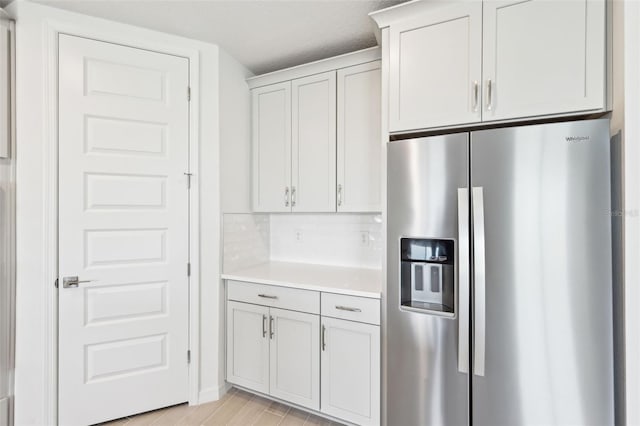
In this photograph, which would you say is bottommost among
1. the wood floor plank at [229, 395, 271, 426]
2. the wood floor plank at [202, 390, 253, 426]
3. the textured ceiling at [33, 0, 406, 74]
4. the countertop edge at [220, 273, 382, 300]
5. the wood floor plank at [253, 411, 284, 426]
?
the wood floor plank at [253, 411, 284, 426]

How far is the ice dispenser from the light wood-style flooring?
1087mm

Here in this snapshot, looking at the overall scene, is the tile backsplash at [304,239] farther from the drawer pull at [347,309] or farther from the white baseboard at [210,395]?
the white baseboard at [210,395]

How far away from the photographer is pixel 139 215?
211 centimetres

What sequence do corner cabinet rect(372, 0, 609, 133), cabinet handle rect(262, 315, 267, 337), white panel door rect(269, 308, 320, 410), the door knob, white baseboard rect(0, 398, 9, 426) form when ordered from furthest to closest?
cabinet handle rect(262, 315, 267, 337), white panel door rect(269, 308, 320, 410), the door knob, white baseboard rect(0, 398, 9, 426), corner cabinet rect(372, 0, 609, 133)

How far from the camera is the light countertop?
1943 mm

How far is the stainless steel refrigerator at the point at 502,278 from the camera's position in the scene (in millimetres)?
1286

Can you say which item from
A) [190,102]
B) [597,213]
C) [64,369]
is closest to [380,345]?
[597,213]

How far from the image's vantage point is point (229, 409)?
2211mm

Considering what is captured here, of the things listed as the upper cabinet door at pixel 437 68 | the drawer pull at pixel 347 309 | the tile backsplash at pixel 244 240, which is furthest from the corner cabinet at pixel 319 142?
the drawer pull at pixel 347 309

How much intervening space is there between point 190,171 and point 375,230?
4.84ft

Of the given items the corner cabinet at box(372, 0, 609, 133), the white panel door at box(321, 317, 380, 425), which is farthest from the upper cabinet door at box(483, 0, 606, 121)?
the white panel door at box(321, 317, 380, 425)

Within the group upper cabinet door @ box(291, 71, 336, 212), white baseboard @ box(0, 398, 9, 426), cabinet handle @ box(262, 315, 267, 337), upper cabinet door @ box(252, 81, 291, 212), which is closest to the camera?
white baseboard @ box(0, 398, 9, 426)

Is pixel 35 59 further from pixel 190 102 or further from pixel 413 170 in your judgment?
pixel 413 170

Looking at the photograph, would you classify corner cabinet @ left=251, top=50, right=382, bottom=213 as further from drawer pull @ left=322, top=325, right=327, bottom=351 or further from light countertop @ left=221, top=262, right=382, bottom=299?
drawer pull @ left=322, top=325, right=327, bottom=351
